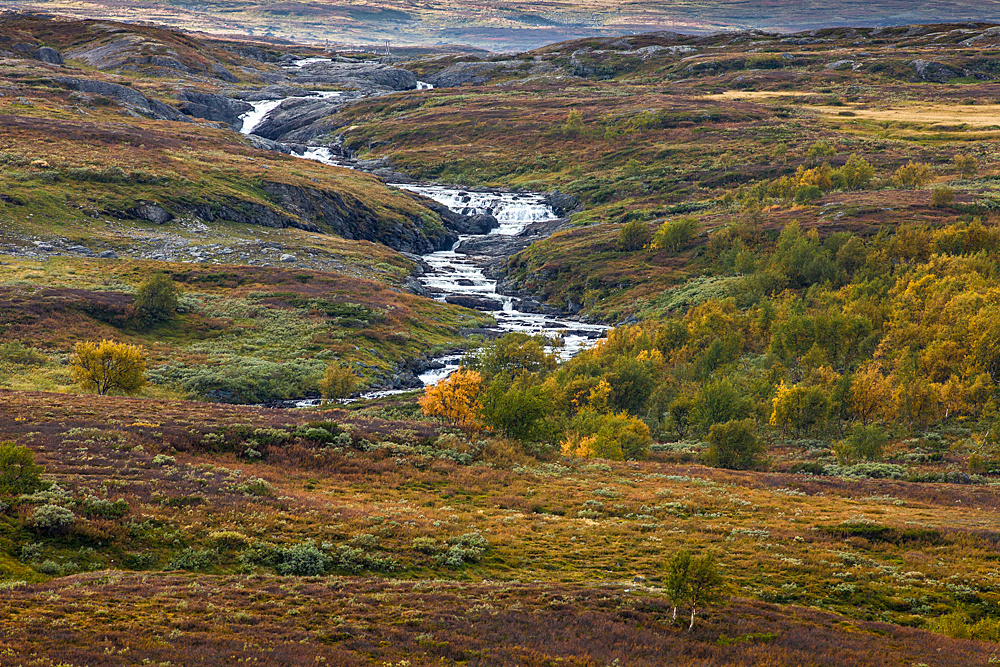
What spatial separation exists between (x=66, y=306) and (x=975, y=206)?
4537 inches

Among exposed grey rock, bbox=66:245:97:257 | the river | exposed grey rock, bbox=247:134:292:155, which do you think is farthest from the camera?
exposed grey rock, bbox=247:134:292:155

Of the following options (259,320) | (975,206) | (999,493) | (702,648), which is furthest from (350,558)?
(975,206)

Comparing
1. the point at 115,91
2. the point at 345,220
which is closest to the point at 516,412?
the point at 345,220

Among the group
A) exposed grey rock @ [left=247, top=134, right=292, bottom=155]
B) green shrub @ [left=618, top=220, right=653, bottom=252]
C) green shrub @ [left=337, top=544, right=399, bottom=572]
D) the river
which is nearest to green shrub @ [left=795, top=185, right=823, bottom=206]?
green shrub @ [left=618, top=220, right=653, bottom=252]

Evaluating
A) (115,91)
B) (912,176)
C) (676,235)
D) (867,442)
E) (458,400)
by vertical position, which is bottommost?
(867,442)

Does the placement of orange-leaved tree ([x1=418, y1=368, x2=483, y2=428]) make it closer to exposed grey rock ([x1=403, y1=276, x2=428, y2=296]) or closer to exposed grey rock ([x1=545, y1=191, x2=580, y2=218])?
exposed grey rock ([x1=403, y1=276, x2=428, y2=296])

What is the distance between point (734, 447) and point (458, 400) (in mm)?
20342

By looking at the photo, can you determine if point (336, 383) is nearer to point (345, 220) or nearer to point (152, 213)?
point (152, 213)

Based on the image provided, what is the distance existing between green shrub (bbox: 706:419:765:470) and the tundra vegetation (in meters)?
0.17

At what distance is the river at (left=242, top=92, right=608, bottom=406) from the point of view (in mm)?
87250

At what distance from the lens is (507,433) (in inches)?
1964

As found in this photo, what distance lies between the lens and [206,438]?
128ft

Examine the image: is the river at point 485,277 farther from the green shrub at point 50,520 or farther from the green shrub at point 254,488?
the green shrub at point 50,520

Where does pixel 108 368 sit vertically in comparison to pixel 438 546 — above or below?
below
